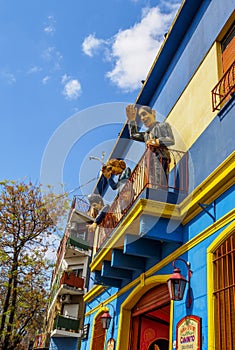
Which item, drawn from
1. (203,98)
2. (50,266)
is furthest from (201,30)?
(50,266)

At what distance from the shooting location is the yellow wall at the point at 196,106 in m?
7.27

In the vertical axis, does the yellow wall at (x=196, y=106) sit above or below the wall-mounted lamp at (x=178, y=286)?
above

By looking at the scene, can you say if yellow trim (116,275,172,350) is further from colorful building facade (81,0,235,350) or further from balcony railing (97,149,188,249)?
balcony railing (97,149,188,249)

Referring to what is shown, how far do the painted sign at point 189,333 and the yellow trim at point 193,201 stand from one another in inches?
68.0

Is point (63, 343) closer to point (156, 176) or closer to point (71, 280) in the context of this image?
point (71, 280)

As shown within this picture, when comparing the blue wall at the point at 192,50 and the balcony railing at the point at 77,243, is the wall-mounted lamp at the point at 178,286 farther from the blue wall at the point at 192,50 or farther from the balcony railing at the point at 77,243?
the balcony railing at the point at 77,243

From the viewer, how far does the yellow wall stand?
727 centimetres

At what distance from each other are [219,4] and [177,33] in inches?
72.2

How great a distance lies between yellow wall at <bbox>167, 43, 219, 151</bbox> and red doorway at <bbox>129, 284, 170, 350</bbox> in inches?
141

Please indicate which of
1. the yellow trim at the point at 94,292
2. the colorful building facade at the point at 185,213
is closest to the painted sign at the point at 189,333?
the colorful building facade at the point at 185,213

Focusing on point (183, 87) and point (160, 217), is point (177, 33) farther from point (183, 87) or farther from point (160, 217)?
point (160, 217)

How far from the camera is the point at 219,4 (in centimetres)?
757

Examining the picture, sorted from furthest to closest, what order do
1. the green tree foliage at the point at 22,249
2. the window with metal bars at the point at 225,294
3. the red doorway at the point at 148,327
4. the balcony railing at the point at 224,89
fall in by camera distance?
the green tree foliage at the point at 22,249, the red doorway at the point at 148,327, the balcony railing at the point at 224,89, the window with metal bars at the point at 225,294

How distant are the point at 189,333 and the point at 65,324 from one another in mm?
16615
